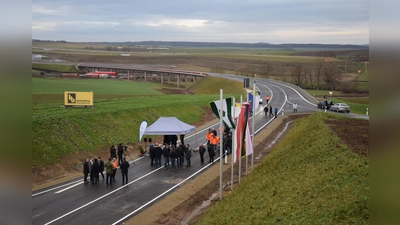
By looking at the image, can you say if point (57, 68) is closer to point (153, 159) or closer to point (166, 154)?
point (153, 159)

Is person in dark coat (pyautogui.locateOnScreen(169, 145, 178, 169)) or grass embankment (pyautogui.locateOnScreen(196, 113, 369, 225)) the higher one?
grass embankment (pyautogui.locateOnScreen(196, 113, 369, 225))

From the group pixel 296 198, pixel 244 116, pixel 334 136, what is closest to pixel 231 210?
pixel 296 198

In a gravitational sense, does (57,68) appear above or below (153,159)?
above

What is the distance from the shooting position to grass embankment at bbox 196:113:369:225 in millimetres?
11461

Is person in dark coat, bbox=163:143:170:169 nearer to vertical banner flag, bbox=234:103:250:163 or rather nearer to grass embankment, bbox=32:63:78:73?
vertical banner flag, bbox=234:103:250:163

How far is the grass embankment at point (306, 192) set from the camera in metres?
11.5

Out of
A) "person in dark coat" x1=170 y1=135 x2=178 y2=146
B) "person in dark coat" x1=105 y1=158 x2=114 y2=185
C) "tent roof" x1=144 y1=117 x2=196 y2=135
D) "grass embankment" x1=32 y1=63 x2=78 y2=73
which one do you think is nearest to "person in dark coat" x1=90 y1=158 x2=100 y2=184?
"person in dark coat" x1=105 y1=158 x2=114 y2=185

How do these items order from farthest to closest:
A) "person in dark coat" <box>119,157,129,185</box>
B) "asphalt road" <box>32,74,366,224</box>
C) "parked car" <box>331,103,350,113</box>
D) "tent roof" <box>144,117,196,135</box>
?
"parked car" <box>331,103,350,113</box>
"tent roof" <box>144,117,196,135</box>
"person in dark coat" <box>119,157,129,185</box>
"asphalt road" <box>32,74,366,224</box>

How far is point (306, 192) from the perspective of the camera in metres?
14.4

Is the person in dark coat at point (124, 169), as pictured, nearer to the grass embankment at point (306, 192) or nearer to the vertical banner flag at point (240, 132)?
the vertical banner flag at point (240, 132)

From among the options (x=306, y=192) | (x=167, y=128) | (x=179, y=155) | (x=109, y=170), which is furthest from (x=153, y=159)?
(x=306, y=192)

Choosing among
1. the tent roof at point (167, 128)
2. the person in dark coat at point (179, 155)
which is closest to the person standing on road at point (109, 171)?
the person in dark coat at point (179, 155)
